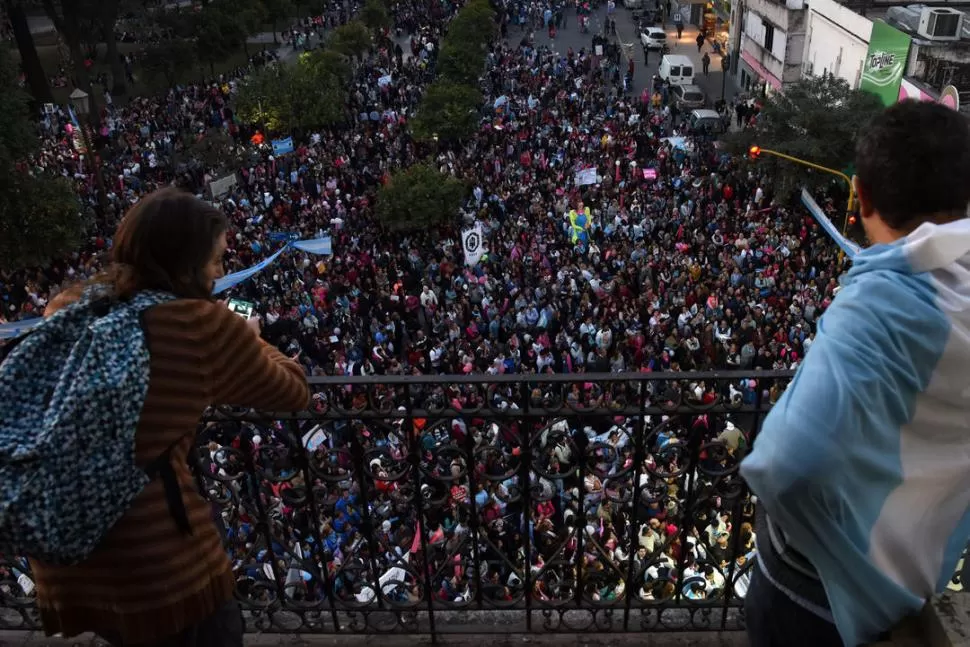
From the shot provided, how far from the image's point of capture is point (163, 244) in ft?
7.39

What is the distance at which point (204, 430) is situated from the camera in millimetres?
3570

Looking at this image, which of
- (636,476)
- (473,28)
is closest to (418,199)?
(636,476)

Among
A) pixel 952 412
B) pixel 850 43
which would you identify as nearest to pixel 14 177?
pixel 952 412

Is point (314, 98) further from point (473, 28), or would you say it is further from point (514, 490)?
point (514, 490)

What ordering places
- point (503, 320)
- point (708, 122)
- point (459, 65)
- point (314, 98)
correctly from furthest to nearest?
point (459, 65) → point (708, 122) → point (314, 98) → point (503, 320)

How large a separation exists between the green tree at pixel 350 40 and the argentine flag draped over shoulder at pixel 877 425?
124 ft

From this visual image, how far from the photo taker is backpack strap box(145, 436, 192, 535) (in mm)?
2311

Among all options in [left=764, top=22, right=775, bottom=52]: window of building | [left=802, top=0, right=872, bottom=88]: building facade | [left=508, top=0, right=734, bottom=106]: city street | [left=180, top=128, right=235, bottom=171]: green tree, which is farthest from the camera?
[left=508, top=0, right=734, bottom=106]: city street

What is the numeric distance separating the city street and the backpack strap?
3557 centimetres

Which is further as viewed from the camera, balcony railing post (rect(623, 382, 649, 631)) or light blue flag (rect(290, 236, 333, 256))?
light blue flag (rect(290, 236, 333, 256))

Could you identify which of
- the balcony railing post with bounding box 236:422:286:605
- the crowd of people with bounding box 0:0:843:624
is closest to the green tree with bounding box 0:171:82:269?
the crowd of people with bounding box 0:0:843:624

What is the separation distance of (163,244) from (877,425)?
1840mm

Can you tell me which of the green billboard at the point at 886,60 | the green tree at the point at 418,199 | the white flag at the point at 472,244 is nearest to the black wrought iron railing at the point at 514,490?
the white flag at the point at 472,244

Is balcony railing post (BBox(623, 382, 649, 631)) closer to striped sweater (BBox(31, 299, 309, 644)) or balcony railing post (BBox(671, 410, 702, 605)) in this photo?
balcony railing post (BBox(671, 410, 702, 605))
